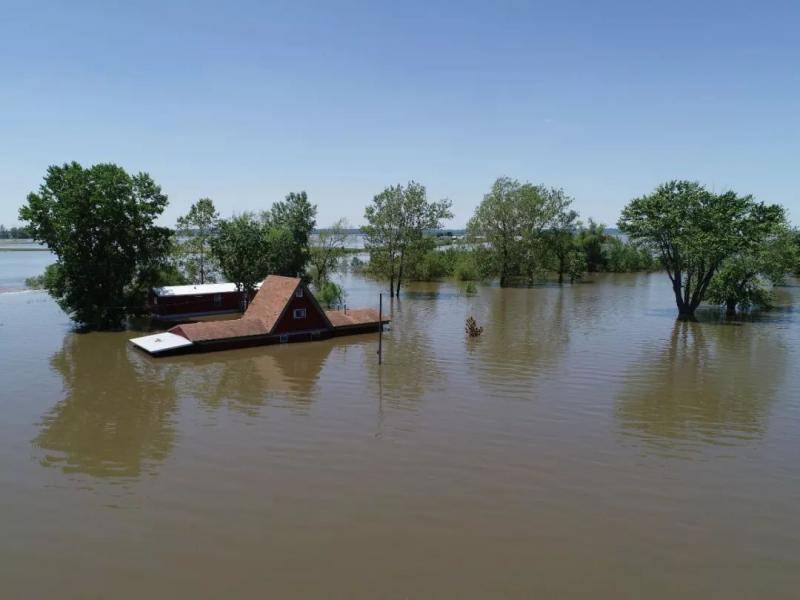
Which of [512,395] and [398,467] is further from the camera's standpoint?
[512,395]

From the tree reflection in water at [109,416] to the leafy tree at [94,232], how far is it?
8972 mm

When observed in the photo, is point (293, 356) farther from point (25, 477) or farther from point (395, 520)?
point (395, 520)

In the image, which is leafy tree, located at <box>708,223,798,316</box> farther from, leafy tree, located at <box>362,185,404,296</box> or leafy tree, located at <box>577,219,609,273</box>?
leafy tree, located at <box>577,219,609,273</box>

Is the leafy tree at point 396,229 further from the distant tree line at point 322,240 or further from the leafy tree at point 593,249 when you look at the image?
the leafy tree at point 593,249

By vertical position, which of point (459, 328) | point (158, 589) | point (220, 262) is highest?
point (220, 262)

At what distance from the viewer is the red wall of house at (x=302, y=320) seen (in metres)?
39.0

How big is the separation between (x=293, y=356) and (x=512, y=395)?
49.6 ft

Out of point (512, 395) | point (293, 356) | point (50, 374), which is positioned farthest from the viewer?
point (293, 356)

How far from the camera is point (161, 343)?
3509cm

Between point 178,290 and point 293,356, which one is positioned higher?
point 178,290

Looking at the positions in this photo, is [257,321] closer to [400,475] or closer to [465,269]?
[400,475]

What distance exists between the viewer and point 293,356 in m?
35.2

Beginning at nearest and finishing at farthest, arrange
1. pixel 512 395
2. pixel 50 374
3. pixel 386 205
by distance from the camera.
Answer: pixel 512 395, pixel 50 374, pixel 386 205

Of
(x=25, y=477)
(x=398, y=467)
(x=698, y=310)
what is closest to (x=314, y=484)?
(x=398, y=467)
